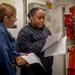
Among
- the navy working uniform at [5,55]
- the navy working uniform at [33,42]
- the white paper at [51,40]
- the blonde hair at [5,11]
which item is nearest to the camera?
the navy working uniform at [5,55]

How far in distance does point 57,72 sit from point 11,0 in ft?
4.89

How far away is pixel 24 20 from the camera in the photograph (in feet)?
7.30

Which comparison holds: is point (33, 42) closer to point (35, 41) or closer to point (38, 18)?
point (35, 41)

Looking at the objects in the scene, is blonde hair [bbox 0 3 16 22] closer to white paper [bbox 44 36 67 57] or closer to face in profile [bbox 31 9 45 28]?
face in profile [bbox 31 9 45 28]

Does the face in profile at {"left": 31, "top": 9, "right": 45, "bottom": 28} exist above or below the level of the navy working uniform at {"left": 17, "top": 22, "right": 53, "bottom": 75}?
above

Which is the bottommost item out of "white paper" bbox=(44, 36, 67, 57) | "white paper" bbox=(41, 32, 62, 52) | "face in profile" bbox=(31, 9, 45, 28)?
"white paper" bbox=(44, 36, 67, 57)

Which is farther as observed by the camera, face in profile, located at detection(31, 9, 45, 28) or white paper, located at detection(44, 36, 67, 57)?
face in profile, located at detection(31, 9, 45, 28)

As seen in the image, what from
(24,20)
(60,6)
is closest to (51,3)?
(60,6)

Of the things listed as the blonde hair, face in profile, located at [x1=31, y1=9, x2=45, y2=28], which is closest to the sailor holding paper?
face in profile, located at [x1=31, y1=9, x2=45, y2=28]

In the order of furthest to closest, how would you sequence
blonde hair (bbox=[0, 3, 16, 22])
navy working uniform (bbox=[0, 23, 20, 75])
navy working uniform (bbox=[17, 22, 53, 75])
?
1. navy working uniform (bbox=[17, 22, 53, 75])
2. blonde hair (bbox=[0, 3, 16, 22])
3. navy working uniform (bbox=[0, 23, 20, 75])

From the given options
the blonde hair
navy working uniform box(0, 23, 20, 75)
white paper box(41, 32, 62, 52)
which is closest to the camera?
navy working uniform box(0, 23, 20, 75)

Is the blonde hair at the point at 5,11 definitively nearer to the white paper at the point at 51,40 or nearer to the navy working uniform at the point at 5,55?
the navy working uniform at the point at 5,55

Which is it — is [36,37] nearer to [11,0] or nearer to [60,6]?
[11,0]

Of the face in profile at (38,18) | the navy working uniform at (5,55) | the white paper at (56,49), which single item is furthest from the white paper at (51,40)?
the navy working uniform at (5,55)
